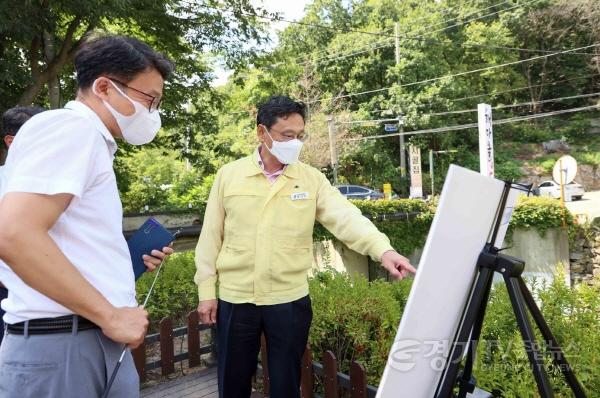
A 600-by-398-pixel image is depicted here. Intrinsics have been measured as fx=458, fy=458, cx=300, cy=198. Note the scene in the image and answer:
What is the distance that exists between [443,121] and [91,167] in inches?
1142

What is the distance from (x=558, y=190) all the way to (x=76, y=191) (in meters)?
24.7

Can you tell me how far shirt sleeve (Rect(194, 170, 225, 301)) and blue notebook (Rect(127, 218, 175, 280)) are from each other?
2.26 feet

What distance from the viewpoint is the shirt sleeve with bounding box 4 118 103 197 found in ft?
3.33

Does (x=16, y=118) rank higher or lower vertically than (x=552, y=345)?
higher

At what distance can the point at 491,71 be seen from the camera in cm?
3094

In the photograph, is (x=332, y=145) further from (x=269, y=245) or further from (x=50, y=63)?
(x=269, y=245)

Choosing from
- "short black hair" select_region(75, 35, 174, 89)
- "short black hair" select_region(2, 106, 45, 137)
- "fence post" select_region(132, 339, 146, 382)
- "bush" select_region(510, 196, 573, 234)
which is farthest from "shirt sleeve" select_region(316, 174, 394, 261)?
"bush" select_region(510, 196, 573, 234)

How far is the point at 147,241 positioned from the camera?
5.31 feet

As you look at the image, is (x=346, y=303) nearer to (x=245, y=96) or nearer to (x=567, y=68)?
(x=245, y=96)

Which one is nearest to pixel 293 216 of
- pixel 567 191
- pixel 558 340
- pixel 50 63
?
pixel 558 340

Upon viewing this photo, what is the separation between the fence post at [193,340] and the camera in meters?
3.83

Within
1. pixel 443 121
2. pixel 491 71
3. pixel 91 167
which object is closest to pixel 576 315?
pixel 91 167

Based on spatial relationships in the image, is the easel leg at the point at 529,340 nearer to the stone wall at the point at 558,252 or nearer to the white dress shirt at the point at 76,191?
the white dress shirt at the point at 76,191

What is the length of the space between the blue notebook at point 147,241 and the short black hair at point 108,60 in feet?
1.74
